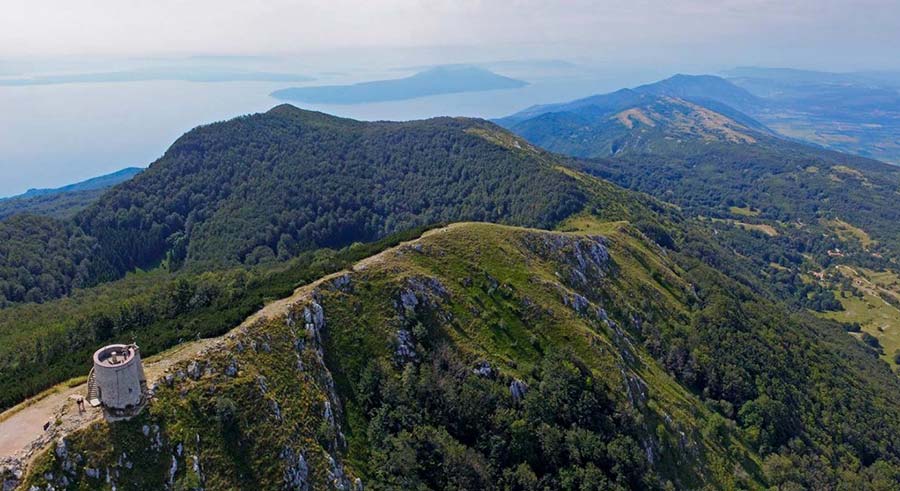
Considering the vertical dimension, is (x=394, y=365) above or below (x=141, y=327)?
below

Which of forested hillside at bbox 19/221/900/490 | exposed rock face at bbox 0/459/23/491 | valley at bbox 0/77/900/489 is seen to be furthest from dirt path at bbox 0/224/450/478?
forested hillside at bbox 19/221/900/490

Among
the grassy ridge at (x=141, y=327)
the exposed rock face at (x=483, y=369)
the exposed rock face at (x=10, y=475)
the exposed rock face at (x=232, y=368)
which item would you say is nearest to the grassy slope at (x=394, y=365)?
the exposed rock face at (x=232, y=368)

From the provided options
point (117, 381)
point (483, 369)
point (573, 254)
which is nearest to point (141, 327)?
point (117, 381)

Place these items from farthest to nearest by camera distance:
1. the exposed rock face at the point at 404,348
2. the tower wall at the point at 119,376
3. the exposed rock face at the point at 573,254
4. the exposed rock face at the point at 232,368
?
the exposed rock face at the point at 573,254 < the exposed rock face at the point at 404,348 < the exposed rock face at the point at 232,368 < the tower wall at the point at 119,376

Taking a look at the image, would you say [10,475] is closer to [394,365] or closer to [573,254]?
[394,365]

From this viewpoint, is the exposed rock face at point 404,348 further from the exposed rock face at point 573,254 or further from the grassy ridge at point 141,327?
the exposed rock face at point 573,254

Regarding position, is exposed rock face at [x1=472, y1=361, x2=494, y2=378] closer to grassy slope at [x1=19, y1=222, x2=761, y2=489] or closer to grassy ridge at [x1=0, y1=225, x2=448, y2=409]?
grassy slope at [x1=19, y1=222, x2=761, y2=489]

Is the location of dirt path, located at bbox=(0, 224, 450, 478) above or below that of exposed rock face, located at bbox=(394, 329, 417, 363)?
above
